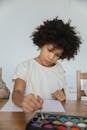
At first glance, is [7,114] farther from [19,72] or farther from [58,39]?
[58,39]

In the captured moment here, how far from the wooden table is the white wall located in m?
1.72

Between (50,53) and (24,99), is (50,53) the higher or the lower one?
the higher one

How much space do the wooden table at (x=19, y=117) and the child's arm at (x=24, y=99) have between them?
0.04 m

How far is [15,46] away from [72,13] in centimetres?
77

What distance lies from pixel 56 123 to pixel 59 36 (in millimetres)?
673

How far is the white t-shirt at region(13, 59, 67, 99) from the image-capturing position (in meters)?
1.41

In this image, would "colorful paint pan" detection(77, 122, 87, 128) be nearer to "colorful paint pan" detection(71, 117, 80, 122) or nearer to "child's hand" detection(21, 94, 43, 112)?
"colorful paint pan" detection(71, 117, 80, 122)

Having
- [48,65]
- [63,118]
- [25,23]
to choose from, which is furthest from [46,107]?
[25,23]

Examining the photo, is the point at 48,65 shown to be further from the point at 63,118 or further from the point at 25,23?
the point at 25,23

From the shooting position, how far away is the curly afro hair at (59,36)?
53.8 inches

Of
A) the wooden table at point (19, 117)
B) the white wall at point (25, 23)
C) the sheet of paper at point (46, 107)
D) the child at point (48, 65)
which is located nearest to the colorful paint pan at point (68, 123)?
the wooden table at point (19, 117)

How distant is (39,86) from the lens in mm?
1447

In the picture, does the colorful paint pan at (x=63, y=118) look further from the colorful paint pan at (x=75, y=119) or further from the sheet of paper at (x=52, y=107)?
the sheet of paper at (x=52, y=107)

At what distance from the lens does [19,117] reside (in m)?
0.95
